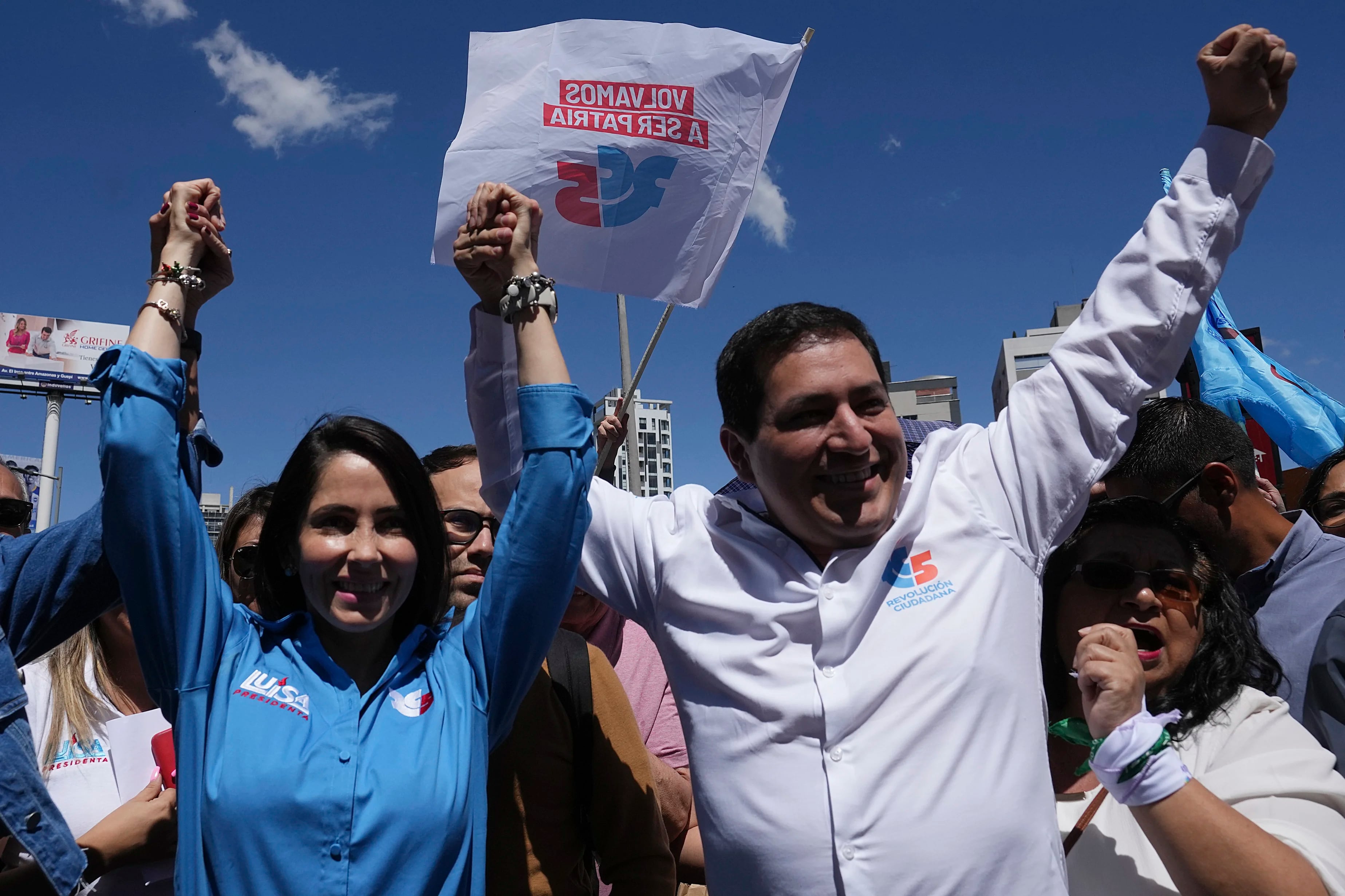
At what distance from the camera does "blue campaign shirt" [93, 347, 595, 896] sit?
1.85 m

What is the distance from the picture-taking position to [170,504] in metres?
1.91

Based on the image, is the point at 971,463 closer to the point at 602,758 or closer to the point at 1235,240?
the point at 1235,240

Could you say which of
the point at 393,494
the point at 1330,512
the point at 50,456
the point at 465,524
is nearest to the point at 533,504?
the point at 393,494

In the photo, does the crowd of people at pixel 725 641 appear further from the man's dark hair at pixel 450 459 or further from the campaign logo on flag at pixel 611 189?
the campaign logo on flag at pixel 611 189

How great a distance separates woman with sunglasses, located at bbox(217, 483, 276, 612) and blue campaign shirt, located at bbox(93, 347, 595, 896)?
52.6 inches

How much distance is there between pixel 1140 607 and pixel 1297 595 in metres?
1.00

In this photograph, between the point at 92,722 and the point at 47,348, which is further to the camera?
the point at 47,348

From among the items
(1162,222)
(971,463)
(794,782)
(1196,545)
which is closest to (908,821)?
(794,782)

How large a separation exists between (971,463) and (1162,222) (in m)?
0.66

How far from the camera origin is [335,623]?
6.95 ft

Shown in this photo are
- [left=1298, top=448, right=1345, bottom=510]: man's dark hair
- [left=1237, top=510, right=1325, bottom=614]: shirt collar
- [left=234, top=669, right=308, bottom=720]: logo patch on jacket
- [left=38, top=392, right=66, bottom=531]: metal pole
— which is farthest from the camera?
[left=38, top=392, right=66, bottom=531]: metal pole

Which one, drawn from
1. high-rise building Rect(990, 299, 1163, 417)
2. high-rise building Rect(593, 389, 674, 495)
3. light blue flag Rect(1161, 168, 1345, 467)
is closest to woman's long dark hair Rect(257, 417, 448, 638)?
light blue flag Rect(1161, 168, 1345, 467)

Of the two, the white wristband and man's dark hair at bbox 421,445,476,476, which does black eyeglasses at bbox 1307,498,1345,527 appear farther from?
man's dark hair at bbox 421,445,476,476

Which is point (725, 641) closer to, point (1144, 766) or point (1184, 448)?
point (1144, 766)
